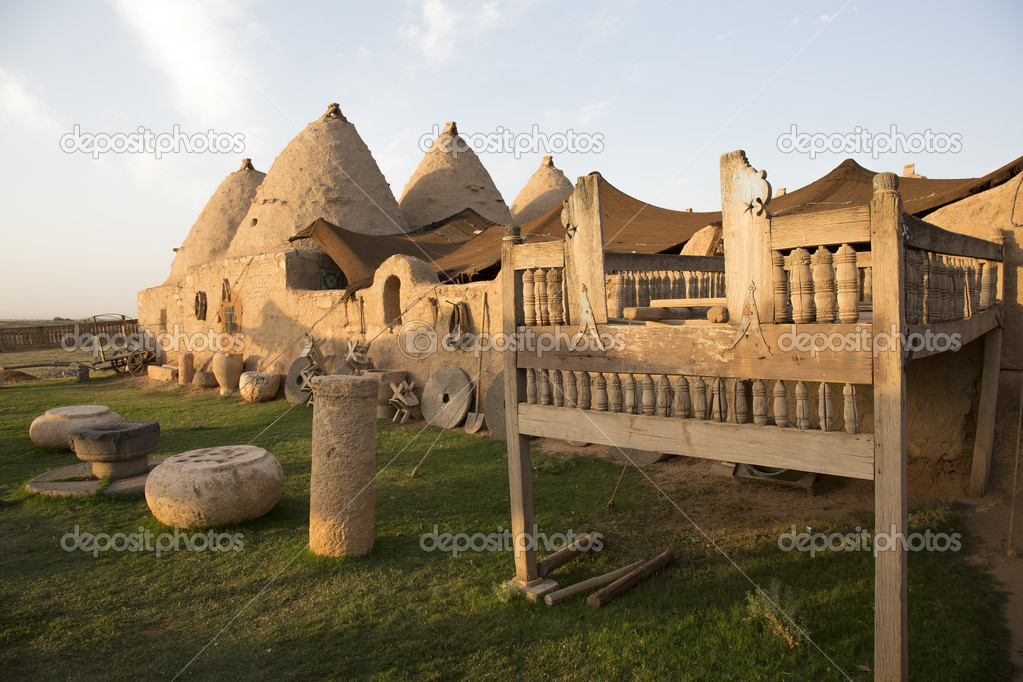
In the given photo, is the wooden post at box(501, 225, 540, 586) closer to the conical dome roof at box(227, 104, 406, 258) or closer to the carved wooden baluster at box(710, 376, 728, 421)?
the carved wooden baluster at box(710, 376, 728, 421)

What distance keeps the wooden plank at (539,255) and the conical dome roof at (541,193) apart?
1733 cm

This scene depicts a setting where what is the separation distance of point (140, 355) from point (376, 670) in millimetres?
18199

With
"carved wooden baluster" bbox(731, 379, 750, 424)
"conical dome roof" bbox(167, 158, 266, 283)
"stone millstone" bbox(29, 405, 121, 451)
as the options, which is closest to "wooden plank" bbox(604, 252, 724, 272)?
"carved wooden baluster" bbox(731, 379, 750, 424)

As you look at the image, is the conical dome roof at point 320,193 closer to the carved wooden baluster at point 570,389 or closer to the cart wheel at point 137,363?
the cart wheel at point 137,363

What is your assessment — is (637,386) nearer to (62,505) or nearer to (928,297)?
(928,297)

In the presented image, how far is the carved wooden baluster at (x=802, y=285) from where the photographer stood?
293 cm

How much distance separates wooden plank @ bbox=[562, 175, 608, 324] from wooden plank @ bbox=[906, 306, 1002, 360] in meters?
1.54

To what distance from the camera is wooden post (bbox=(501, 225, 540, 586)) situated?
423 cm

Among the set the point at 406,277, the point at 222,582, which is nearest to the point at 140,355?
the point at 406,277

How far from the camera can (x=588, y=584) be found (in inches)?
170

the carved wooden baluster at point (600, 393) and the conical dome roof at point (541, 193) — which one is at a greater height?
the conical dome roof at point (541, 193)

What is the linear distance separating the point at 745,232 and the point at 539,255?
142 cm

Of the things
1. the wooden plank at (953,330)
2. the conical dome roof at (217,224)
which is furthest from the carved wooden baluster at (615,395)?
the conical dome roof at (217,224)

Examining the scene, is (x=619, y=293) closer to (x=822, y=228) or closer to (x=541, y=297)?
(x=541, y=297)
